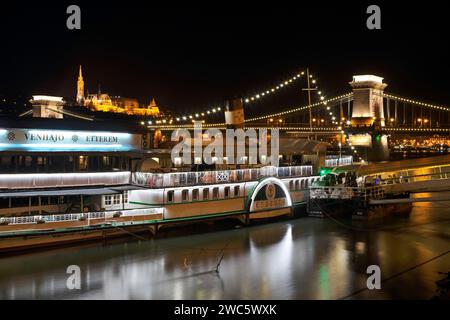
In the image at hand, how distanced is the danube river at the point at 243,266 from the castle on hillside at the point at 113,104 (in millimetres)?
107898

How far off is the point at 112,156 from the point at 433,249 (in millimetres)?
15344

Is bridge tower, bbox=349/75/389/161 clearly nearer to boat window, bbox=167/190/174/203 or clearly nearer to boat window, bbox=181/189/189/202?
boat window, bbox=181/189/189/202

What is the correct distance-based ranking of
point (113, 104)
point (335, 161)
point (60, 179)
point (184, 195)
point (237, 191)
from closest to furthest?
point (60, 179), point (184, 195), point (237, 191), point (335, 161), point (113, 104)

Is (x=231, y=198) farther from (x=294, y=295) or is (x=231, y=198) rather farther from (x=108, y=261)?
(x=294, y=295)

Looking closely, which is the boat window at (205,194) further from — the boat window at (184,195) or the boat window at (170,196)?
the boat window at (170,196)

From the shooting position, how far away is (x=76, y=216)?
19.5m

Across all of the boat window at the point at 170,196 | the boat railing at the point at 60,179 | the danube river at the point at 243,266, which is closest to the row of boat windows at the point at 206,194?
the boat window at the point at 170,196

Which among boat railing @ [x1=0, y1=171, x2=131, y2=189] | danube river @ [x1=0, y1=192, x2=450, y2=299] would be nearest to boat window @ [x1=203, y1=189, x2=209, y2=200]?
danube river @ [x1=0, y1=192, x2=450, y2=299]

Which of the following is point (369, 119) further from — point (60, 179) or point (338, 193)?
point (60, 179)

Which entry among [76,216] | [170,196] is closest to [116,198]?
[170,196]

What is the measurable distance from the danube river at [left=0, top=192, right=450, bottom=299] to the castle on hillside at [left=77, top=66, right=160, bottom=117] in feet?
354

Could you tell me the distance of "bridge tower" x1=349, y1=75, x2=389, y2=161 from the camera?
5653cm

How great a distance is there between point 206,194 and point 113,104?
118m
